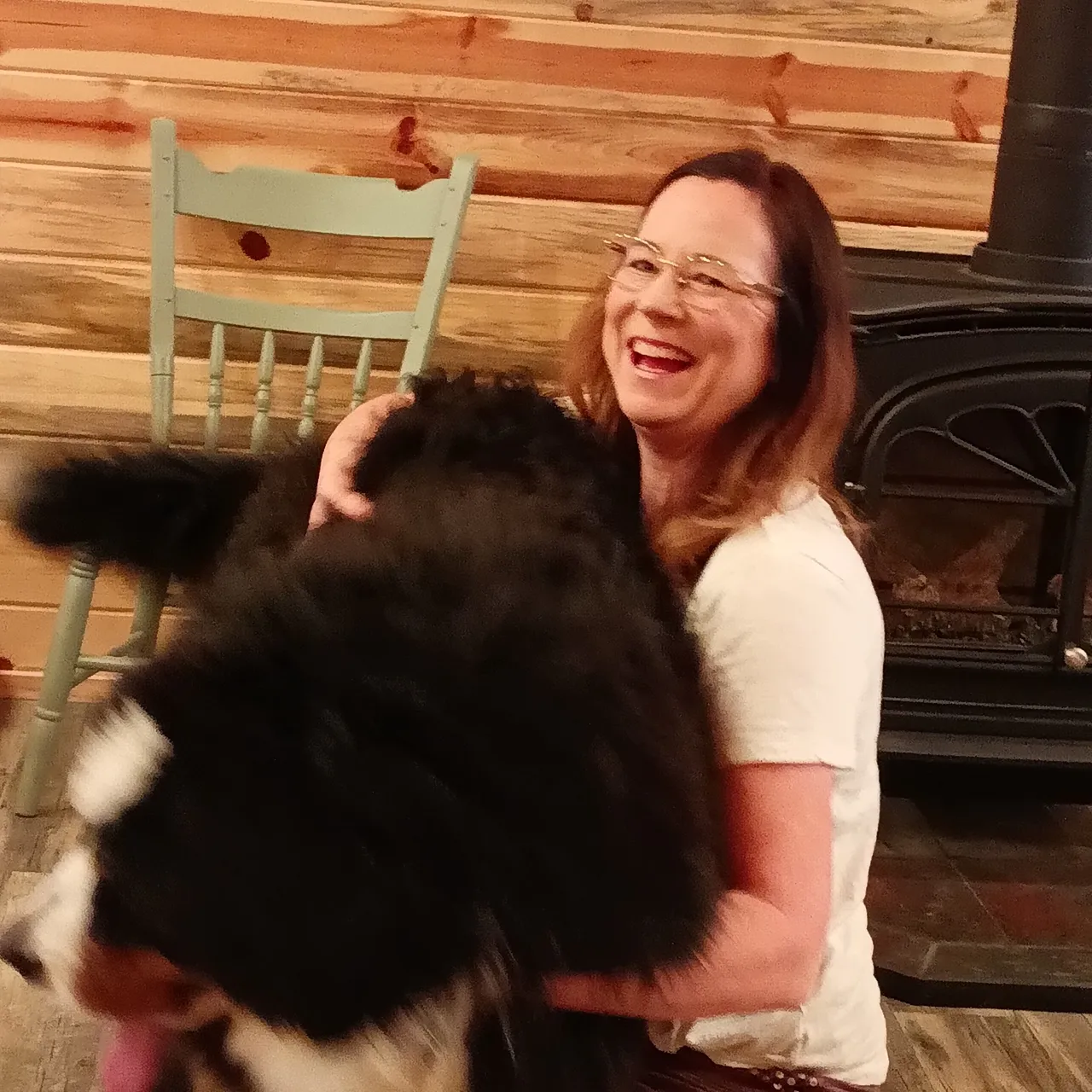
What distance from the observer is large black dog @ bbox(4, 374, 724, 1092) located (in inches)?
22.5

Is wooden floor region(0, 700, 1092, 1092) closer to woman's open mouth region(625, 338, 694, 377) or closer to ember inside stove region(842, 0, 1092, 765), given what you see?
ember inside stove region(842, 0, 1092, 765)

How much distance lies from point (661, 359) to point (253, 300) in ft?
3.55

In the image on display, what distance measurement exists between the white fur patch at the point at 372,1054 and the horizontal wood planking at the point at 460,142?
5.48ft

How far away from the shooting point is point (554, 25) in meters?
1.97

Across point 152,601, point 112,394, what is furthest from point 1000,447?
point 112,394

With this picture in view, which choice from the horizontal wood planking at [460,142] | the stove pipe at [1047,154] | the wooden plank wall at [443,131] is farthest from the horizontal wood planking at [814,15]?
the stove pipe at [1047,154]

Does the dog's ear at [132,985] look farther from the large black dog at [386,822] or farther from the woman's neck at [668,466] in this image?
the woman's neck at [668,466]

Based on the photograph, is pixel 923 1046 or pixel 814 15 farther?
pixel 814 15

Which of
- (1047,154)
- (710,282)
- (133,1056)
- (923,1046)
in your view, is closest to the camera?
(133,1056)

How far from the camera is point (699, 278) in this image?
3.04 feet

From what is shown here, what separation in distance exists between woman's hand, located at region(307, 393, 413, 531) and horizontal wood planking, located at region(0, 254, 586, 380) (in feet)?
3.34

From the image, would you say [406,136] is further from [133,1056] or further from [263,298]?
[133,1056]

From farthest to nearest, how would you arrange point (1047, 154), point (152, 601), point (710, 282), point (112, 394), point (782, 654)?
point (112, 394)
point (1047, 154)
point (152, 601)
point (710, 282)
point (782, 654)

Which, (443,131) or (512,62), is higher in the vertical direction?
(512,62)
